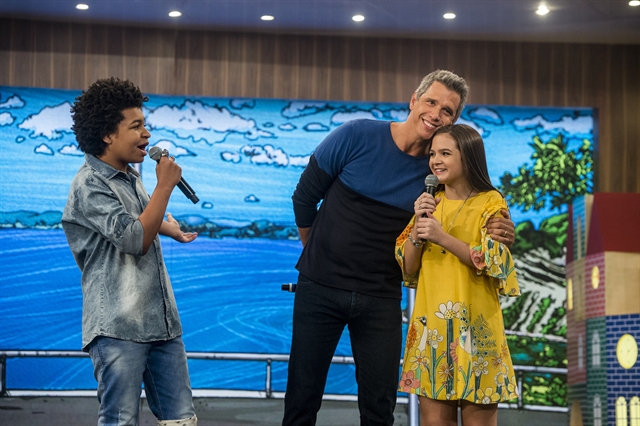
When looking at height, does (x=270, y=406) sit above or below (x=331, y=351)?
below

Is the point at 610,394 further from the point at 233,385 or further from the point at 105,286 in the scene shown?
the point at 105,286

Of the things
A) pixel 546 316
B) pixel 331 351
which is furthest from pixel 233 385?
pixel 331 351

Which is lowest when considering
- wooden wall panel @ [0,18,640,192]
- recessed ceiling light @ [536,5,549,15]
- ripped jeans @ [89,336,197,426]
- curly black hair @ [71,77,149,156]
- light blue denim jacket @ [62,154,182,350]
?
ripped jeans @ [89,336,197,426]

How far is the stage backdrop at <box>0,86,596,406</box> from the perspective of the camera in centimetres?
513

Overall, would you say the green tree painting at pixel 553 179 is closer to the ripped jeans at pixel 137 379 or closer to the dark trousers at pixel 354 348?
the dark trousers at pixel 354 348

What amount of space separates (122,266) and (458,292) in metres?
0.96

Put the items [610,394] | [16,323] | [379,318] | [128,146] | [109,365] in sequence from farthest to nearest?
[16,323] → [610,394] → [379,318] → [128,146] → [109,365]

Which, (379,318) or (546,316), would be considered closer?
(379,318)

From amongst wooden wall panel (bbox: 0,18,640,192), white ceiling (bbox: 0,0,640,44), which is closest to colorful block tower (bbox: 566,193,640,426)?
wooden wall panel (bbox: 0,18,640,192)

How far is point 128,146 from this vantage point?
2.22 m

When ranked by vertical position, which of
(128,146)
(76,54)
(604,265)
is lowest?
(604,265)

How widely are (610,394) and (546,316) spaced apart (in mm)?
884

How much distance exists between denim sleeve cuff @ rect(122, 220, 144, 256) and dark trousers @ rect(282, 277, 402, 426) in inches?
25.0

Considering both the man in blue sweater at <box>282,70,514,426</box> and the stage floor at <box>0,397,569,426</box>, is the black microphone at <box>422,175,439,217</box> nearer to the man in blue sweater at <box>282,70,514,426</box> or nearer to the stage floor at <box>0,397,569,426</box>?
the man in blue sweater at <box>282,70,514,426</box>
